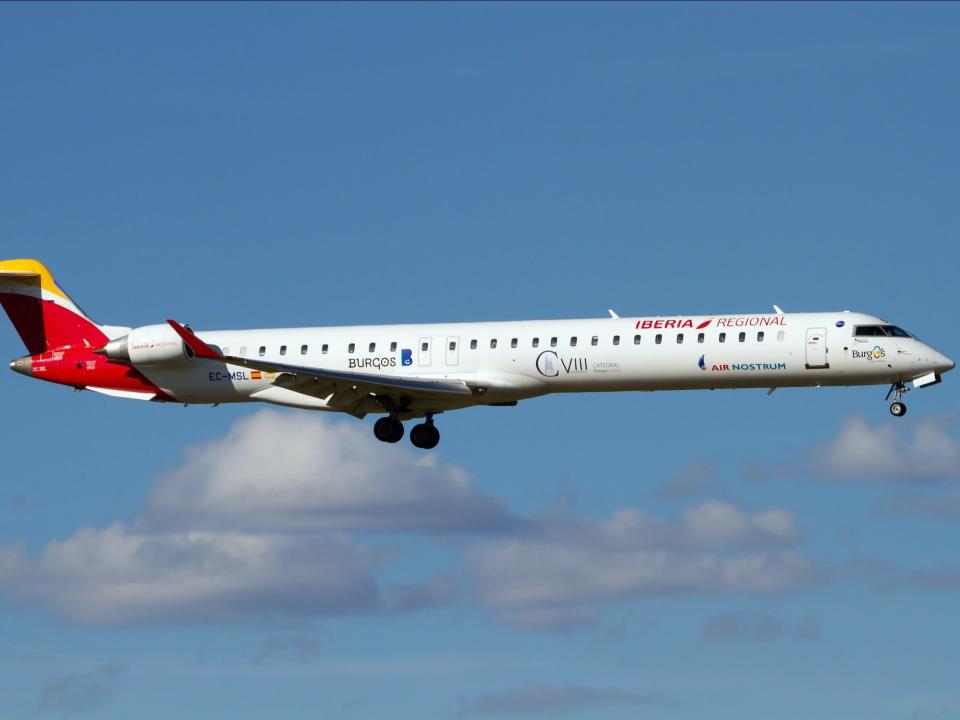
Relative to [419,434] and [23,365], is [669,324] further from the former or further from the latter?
[23,365]

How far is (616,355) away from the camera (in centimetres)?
4841

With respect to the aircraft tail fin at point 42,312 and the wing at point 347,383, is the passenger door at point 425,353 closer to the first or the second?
the wing at point 347,383

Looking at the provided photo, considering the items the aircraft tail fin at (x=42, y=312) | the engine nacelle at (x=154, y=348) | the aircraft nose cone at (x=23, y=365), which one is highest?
the aircraft tail fin at (x=42, y=312)

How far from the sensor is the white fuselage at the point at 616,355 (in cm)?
4750

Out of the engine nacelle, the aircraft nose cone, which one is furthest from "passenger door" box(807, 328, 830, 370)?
the aircraft nose cone

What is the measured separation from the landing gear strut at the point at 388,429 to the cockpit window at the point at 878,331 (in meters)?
13.6

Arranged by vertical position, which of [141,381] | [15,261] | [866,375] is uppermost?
[15,261]

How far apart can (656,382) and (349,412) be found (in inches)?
377

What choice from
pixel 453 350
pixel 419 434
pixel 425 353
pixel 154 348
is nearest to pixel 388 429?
pixel 419 434

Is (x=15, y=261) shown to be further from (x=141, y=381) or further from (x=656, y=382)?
(x=656, y=382)

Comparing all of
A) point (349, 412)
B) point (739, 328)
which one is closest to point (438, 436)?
point (349, 412)

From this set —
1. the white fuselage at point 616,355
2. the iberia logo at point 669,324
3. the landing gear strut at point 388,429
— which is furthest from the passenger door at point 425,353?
the iberia logo at point 669,324

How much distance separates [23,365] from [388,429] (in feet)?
41.2

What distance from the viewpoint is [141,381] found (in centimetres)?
5450
